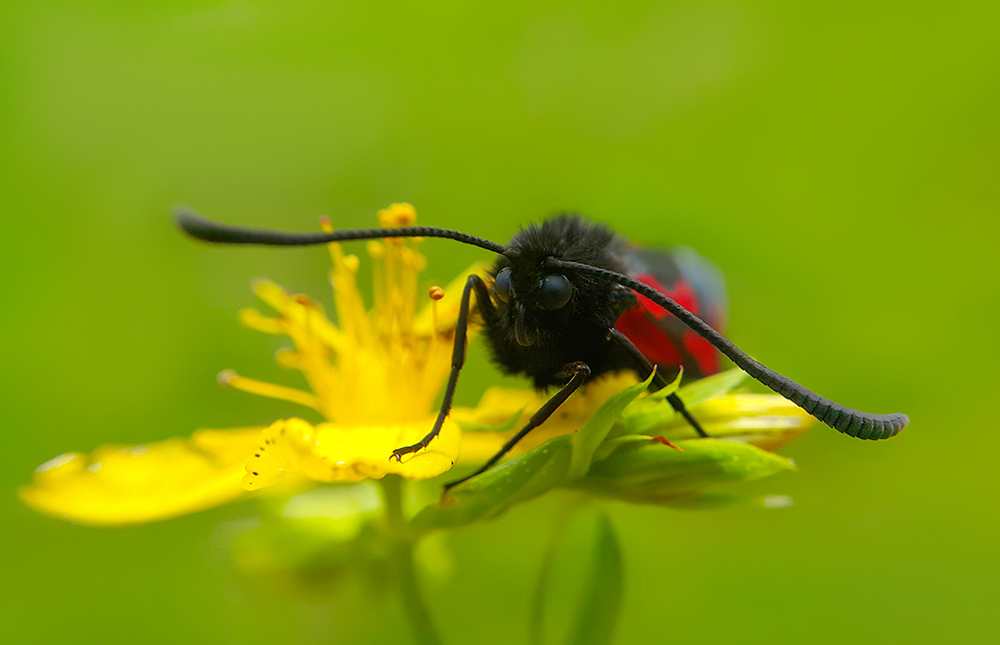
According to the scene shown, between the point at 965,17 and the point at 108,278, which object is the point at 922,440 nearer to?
the point at 965,17

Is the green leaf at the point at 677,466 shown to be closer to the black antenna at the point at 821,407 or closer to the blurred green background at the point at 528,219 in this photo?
the black antenna at the point at 821,407

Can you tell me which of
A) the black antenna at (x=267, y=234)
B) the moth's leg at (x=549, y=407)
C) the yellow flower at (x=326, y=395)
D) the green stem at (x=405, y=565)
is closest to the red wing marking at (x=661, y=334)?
the moth's leg at (x=549, y=407)

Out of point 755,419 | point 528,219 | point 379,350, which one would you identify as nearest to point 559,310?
point 755,419

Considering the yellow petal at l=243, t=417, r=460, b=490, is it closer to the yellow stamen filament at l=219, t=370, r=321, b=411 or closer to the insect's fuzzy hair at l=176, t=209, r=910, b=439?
the insect's fuzzy hair at l=176, t=209, r=910, b=439

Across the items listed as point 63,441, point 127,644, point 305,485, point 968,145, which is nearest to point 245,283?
point 63,441

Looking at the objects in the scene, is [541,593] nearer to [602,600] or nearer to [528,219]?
[602,600]
